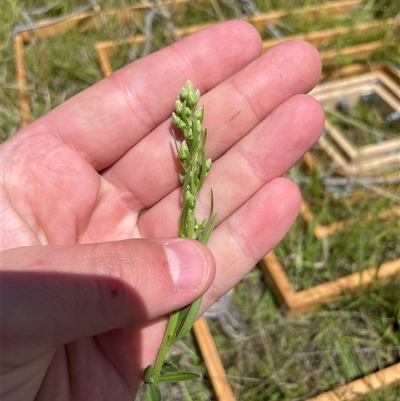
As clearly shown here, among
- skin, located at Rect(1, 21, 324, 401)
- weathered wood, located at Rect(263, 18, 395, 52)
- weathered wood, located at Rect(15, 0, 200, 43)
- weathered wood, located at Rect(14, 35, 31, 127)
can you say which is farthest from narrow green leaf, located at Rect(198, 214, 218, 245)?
weathered wood, located at Rect(15, 0, 200, 43)

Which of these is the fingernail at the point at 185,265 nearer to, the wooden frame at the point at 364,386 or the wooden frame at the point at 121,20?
the wooden frame at the point at 364,386

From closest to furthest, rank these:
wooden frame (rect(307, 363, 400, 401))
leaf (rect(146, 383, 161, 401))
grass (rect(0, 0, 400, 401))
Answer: leaf (rect(146, 383, 161, 401)) < wooden frame (rect(307, 363, 400, 401)) < grass (rect(0, 0, 400, 401))

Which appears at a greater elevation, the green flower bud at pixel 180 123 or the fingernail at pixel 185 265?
the green flower bud at pixel 180 123

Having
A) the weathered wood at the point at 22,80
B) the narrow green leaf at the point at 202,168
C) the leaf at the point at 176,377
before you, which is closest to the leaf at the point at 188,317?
the leaf at the point at 176,377

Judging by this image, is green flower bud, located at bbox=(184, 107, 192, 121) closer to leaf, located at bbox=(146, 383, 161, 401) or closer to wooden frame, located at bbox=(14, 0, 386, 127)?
leaf, located at bbox=(146, 383, 161, 401)

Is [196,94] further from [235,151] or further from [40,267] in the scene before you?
[40,267]

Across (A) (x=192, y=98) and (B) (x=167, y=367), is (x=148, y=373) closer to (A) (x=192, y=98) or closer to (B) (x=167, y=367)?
(B) (x=167, y=367)

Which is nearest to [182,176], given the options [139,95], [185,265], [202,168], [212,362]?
[202,168]
